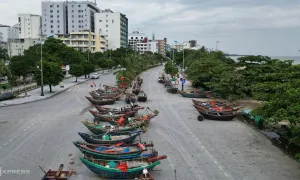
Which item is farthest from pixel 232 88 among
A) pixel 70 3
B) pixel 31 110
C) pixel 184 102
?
pixel 70 3

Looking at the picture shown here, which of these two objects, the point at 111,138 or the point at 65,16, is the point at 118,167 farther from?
the point at 65,16

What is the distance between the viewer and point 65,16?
113 metres

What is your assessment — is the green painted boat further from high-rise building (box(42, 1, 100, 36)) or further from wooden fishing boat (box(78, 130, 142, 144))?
high-rise building (box(42, 1, 100, 36))

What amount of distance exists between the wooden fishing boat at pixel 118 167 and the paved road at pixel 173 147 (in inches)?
24.7

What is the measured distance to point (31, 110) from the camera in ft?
92.0

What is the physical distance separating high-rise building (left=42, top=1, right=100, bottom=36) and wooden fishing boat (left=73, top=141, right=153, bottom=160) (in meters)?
104

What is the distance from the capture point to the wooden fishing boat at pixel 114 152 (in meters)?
14.2

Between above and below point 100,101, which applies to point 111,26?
above

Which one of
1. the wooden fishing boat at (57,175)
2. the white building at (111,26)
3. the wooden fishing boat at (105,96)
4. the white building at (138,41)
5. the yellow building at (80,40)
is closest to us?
the wooden fishing boat at (57,175)

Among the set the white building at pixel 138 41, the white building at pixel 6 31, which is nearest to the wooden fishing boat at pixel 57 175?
the white building at pixel 6 31

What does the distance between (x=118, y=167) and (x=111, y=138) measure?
4.36m

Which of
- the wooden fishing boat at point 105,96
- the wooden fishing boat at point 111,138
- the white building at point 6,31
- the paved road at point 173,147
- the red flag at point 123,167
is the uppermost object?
the white building at point 6,31

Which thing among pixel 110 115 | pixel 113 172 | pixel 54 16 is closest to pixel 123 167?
pixel 113 172

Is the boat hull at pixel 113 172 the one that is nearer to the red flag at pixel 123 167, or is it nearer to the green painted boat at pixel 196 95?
the red flag at pixel 123 167
